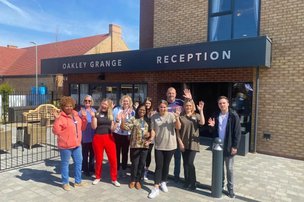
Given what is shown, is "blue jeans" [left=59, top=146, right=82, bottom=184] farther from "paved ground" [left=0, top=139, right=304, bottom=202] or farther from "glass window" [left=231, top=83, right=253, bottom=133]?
"glass window" [left=231, top=83, right=253, bottom=133]

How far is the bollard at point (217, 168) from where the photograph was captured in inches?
168

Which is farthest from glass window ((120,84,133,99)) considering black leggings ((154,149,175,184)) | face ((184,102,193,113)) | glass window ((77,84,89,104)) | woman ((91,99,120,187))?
black leggings ((154,149,175,184))

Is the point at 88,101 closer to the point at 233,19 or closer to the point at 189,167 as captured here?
the point at 189,167

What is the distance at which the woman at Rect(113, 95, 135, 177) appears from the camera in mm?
4914

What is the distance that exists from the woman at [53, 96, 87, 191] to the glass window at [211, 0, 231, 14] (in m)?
5.76

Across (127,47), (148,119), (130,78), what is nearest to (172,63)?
(130,78)

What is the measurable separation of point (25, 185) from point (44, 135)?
3.25 meters

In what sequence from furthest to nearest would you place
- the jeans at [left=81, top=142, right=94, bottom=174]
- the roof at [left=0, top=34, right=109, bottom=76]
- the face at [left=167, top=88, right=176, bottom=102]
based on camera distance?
the roof at [left=0, top=34, right=109, bottom=76] → the jeans at [left=81, top=142, right=94, bottom=174] → the face at [left=167, top=88, right=176, bottom=102]

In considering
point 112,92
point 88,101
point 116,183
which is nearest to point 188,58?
point 88,101

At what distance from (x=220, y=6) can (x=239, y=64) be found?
8.54 feet

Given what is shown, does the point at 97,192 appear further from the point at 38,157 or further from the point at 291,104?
the point at 291,104

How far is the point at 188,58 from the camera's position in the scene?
737 centimetres

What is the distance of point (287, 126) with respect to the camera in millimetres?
6805

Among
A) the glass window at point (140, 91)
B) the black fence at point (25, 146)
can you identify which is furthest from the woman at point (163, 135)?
the glass window at point (140, 91)
